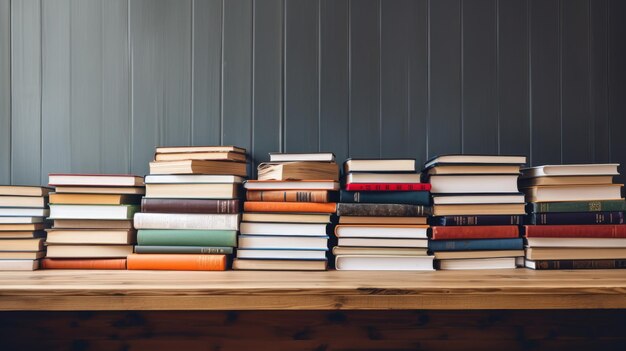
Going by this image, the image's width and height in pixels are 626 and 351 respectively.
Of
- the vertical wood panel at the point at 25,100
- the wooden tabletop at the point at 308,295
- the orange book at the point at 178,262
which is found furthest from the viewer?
the vertical wood panel at the point at 25,100

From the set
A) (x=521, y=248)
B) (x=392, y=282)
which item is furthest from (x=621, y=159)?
(x=392, y=282)

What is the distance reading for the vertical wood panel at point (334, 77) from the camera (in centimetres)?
146

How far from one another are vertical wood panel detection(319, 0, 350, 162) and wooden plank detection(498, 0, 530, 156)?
57cm

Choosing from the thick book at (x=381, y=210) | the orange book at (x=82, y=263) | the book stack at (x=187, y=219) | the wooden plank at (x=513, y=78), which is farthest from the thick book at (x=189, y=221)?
the wooden plank at (x=513, y=78)

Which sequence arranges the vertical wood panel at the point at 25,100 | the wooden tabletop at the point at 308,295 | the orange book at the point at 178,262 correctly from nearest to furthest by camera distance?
the wooden tabletop at the point at 308,295 < the orange book at the point at 178,262 < the vertical wood panel at the point at 25,100

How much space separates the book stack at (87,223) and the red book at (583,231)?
4.09 feet

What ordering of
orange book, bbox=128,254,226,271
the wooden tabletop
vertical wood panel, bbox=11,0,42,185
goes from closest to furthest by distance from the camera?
1. the wooden tabletop
2. orange book, bbox=128,254,226,271
3. vertical wood panel, bbox=11,0,42,185

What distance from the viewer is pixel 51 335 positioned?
142cm

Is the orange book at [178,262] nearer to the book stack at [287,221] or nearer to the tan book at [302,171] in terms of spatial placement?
the book stack at [287,221]

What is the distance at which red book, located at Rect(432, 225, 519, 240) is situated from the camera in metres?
1.19

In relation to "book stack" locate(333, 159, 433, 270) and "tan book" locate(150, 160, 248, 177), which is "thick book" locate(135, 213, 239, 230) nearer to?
"tan book" locate(150, 160, 248, 177)

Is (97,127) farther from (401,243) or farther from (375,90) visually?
(401,243)

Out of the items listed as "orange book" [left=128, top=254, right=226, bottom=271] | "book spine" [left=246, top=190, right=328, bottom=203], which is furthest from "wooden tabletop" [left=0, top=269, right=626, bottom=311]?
"book spine" [left=246, top=190, right=328, bottom=203]

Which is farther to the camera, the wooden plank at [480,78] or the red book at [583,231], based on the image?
the wooden plank at [480,78]
